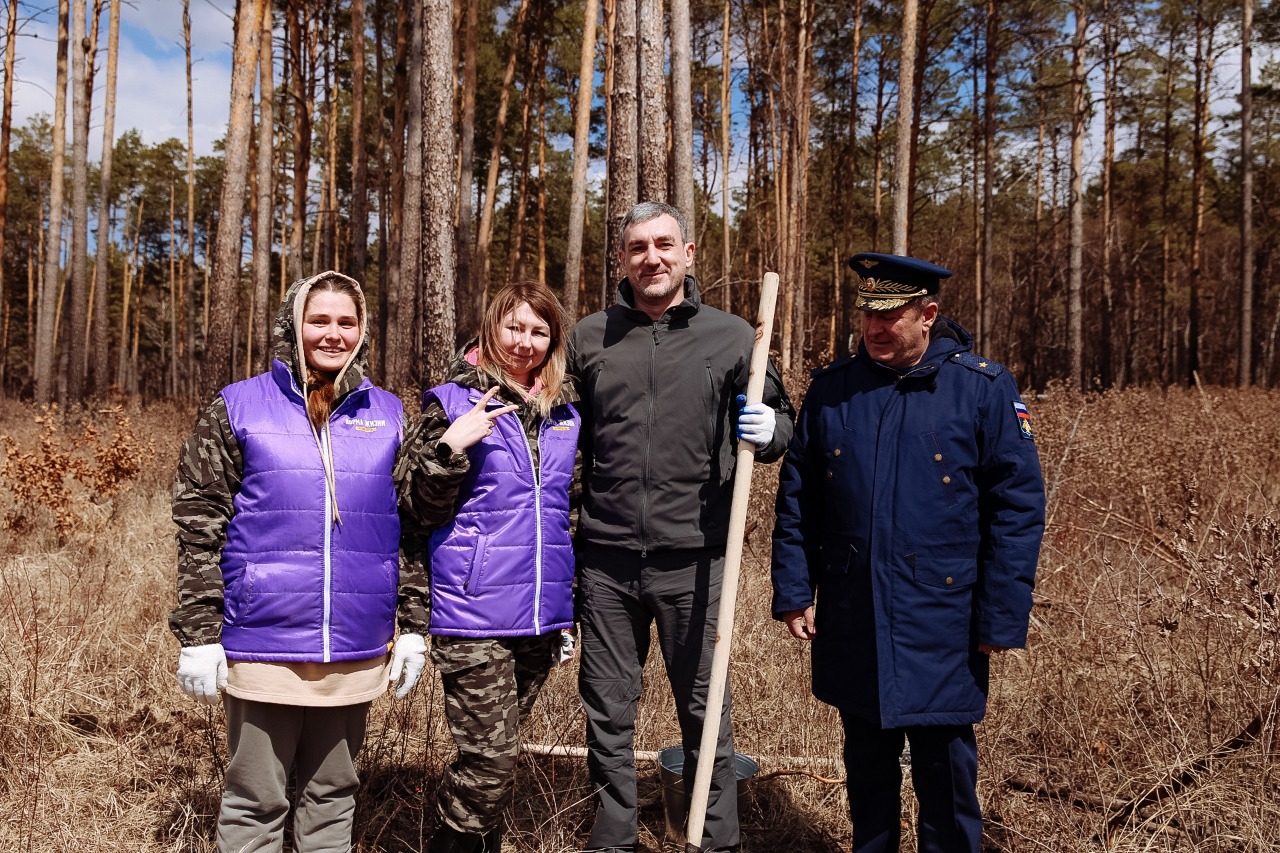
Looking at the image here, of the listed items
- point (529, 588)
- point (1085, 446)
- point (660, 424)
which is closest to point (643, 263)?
point (660, 424)

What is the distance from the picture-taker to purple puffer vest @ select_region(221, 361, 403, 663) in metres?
2.29

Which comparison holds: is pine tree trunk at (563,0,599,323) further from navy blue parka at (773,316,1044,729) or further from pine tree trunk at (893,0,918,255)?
navy blue parka at (773,316,1044,729)

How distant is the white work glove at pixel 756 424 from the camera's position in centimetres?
272

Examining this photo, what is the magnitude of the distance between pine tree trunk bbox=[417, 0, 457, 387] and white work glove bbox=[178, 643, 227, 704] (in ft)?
19.2

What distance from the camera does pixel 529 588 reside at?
2.64 meters

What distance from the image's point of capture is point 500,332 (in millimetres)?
2754

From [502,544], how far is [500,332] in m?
0.71

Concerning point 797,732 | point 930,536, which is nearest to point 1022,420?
point 930,536

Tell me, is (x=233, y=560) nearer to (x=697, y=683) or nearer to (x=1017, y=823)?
(x=697, y=683)

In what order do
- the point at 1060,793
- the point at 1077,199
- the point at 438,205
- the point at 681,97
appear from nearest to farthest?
1. the point at 1060,793
2. the point at 438,205
3. the point at 681,97
4. the point at 1077,199

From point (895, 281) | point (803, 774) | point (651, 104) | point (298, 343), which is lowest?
point (803, 774)

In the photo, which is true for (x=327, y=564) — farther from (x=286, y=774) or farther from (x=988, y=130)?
(x=988, y=130)

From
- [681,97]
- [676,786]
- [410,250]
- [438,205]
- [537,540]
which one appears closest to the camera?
[537,540]

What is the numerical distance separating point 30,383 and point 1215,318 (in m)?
45.2
